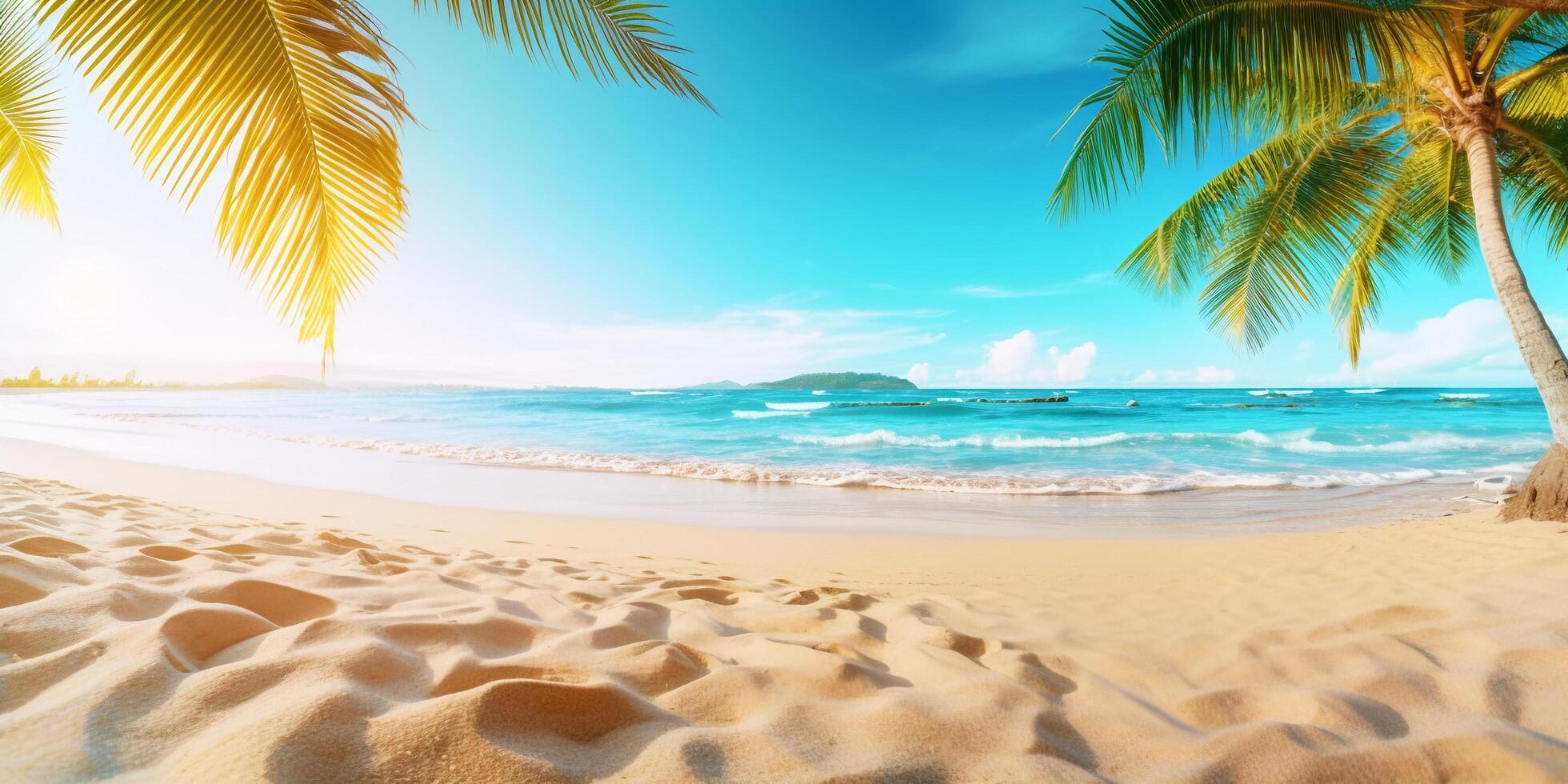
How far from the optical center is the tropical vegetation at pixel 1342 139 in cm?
400

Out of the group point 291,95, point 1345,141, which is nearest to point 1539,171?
point 1345,141

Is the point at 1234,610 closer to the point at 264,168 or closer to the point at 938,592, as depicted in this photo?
the point at 938,592

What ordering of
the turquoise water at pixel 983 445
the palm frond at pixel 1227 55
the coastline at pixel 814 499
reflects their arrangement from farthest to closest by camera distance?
the turquoise water at pixel 983 445, the coastline at pixel 814 499, the palm frond at pixel 1227 55

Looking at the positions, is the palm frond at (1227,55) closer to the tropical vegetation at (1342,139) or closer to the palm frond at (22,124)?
the tropical vegetation at (1342,139)

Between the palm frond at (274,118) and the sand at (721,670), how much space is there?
1.47m

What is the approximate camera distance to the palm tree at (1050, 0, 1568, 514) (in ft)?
13.1

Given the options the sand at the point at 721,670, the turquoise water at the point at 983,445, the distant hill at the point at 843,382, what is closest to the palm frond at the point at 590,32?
the sand at the point at 721,670

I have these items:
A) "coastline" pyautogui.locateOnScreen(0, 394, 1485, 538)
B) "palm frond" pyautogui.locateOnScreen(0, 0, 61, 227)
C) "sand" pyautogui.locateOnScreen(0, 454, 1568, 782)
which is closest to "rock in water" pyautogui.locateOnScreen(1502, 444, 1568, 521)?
"sand" pyautogui.locateOnScreen(0, 454, 1568, 782)

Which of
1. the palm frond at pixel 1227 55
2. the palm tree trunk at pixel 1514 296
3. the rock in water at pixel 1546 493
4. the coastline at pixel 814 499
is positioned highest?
the palm frond at pixel 1227 55

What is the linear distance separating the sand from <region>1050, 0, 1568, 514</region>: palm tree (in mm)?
3260

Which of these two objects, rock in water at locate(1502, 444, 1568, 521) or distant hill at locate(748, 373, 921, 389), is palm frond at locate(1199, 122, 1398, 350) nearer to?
rock in water at locate(1502, 444, 1568, 521)

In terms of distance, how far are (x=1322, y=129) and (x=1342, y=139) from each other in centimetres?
28

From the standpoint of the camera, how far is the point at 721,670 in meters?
1.61

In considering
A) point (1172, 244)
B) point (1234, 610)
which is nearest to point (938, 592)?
point (1234, 610)
